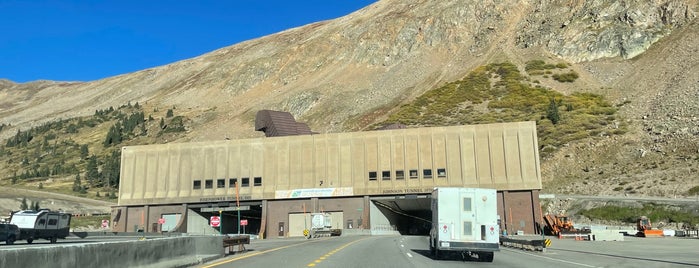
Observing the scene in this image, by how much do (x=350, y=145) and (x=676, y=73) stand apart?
66.0m

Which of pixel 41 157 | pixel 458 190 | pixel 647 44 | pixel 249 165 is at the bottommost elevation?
pixel 458 190

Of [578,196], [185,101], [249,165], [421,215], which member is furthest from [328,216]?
[185,101]

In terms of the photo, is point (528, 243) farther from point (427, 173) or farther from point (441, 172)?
point (427, 173)

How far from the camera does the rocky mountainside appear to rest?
75.3 metres

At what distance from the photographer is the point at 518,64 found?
127750mm

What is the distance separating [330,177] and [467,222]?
45368mm

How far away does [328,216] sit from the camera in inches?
2398

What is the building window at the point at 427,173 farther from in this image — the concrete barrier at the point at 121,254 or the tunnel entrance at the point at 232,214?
the concrete barrier at the point at 121,254

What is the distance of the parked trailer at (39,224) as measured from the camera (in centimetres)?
3709

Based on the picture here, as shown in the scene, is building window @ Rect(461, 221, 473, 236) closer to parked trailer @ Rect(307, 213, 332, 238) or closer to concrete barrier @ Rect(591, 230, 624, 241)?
concrete barrier @ Rect(591, 230, 624, 241)

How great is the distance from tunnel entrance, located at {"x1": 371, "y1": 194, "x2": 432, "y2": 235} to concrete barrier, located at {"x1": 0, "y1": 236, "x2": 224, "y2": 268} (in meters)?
43.6

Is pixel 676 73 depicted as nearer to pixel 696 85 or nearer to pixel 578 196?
pixel 696 85

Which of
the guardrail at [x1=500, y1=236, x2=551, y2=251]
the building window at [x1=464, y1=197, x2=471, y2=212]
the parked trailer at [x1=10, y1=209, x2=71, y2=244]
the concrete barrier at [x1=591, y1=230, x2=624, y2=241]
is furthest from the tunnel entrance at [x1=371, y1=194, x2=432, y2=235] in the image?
the building window at [x1=464, y1=197, x2=471, y2=212]

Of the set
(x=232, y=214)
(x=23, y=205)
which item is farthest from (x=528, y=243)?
(x=23, y=205)
